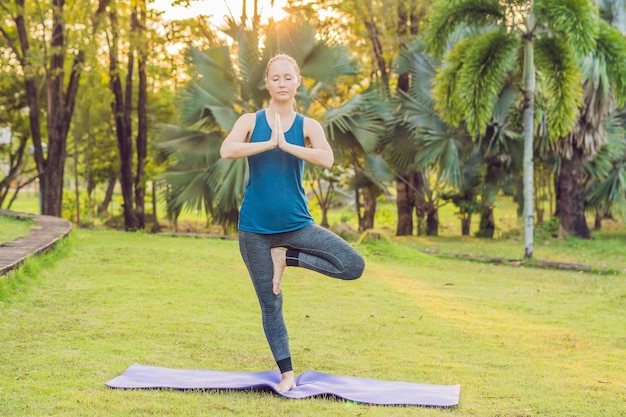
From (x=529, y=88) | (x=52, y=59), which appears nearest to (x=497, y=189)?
(x=529, y=88)

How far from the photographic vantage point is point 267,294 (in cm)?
558

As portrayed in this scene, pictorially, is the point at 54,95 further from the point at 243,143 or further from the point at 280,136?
the point at 280,136

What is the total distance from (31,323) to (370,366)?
3.09 m

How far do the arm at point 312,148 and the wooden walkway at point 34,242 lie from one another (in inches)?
188

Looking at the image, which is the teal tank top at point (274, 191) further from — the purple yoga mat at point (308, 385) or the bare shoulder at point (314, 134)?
the purple yoga mat at point (308, 385)

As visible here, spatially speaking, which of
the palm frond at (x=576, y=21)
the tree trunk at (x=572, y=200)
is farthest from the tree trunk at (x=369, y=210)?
the palm frond at (x=576, y=21)

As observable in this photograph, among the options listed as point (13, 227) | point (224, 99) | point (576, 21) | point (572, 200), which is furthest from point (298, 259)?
point (572, 200)

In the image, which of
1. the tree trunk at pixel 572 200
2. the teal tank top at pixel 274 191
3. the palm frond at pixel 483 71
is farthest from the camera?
the tree trunk at pixel 572 200

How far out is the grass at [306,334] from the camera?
18.0 ft

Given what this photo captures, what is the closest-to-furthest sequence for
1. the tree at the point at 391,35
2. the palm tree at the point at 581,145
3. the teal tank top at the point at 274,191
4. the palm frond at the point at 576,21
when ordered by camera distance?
the teal tank top at the point at 274,191 < the palm frond at the point at 576,21 < the palm tree at the point at 581,145 < the tree at the point at 391,35

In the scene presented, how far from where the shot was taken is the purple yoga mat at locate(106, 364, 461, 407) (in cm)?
557

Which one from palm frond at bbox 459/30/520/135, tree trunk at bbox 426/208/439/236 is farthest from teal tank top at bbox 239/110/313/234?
tree trunk at bbox 426/208/439/236

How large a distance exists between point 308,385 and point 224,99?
13.3 m

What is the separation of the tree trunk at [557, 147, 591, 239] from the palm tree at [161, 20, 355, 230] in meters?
7.45
